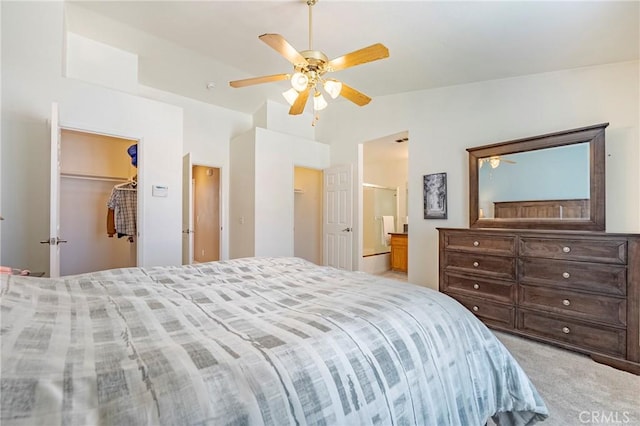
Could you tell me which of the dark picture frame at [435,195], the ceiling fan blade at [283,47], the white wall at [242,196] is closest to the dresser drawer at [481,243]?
the dark picture frame at [435,195]

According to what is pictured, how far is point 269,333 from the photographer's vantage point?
2.94ft

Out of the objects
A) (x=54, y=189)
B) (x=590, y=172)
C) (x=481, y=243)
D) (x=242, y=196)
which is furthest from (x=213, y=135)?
(x=590, y=172)

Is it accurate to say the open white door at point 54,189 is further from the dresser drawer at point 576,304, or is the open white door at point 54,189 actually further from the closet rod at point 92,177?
the dresser drawer at point 576,304

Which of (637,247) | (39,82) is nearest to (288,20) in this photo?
(39,82)

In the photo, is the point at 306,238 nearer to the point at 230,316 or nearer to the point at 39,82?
the point at 39,82

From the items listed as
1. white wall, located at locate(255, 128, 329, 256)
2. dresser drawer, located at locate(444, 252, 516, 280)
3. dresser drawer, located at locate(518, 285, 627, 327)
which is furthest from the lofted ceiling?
dresser drawer, located at locate(518, 285, 627, 327)

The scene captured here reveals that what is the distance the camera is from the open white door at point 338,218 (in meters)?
4.90

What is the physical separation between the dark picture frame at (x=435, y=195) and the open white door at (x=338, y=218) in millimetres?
1367

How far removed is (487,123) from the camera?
335cm

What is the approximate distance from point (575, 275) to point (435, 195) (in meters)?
1.74

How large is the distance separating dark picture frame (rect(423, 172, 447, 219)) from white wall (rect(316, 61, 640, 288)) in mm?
75

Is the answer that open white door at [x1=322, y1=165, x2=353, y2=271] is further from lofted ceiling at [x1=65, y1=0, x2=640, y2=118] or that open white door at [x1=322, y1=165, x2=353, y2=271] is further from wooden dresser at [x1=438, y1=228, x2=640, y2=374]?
wooden dresser at [x1=438, y1=228, x2=640, y2=374]

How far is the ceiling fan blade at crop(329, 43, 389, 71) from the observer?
1976 millimetres

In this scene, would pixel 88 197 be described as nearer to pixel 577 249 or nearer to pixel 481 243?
pixel 481 243
